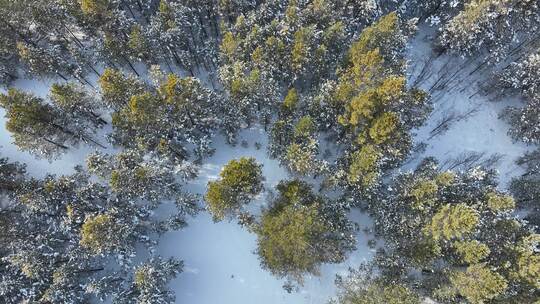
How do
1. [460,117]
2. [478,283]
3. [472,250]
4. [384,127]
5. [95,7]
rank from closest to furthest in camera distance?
1. [478,283]
2. [472,250]
3. [384,127]
4. [95,7]
5. [460,117]

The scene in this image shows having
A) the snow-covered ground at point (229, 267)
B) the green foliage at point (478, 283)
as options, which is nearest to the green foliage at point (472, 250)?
the green foliage at point (478, 283)

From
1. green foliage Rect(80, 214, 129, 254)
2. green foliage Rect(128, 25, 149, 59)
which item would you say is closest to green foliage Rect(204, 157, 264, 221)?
green foliage Rect(80, 214, 129, 254)

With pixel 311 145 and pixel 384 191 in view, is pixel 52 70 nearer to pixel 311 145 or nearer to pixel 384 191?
pixel 311 145

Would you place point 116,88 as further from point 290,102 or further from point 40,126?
point 290,102

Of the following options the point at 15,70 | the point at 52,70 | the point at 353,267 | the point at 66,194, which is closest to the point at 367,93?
the point at 353,267

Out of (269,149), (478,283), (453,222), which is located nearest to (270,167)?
(269,149)

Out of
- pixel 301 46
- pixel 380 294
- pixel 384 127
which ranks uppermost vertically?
pixel 301 46

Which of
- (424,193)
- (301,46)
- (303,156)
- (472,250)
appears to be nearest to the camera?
(472,250)

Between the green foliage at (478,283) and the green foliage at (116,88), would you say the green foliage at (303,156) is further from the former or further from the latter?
the green foliage at (478,283)
